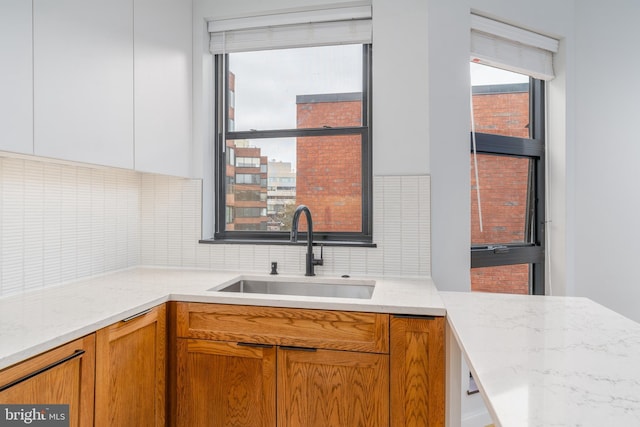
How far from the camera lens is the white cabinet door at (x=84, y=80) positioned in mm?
1268

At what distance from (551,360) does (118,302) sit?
1.50 meters

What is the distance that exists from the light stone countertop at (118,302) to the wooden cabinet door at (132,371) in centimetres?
6

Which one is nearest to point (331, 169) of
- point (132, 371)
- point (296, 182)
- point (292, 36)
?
point (296, 182)

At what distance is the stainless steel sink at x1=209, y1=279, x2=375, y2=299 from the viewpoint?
6.24 feet

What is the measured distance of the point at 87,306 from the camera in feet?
4.47

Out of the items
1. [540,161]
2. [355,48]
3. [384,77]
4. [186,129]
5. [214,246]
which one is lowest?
[214,246]

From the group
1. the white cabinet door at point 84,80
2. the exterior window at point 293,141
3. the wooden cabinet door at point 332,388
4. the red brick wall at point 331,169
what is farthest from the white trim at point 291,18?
the wooden cabinet door at point 332,388

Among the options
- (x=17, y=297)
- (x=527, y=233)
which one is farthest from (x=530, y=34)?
(x=17, y=297)

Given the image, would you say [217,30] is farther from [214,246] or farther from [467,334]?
[467,334]

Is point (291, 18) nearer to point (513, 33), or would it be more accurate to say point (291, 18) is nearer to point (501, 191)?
point (513, 33)

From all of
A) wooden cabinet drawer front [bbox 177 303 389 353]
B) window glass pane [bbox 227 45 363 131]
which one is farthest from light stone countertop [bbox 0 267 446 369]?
window glass pane [bbox 227 45 363 131]

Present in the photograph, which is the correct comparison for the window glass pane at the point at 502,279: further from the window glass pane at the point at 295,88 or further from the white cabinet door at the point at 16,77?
the white cabinet door at the point at 16,77

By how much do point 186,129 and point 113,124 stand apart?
0.60 metres

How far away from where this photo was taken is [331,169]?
2195 mm
